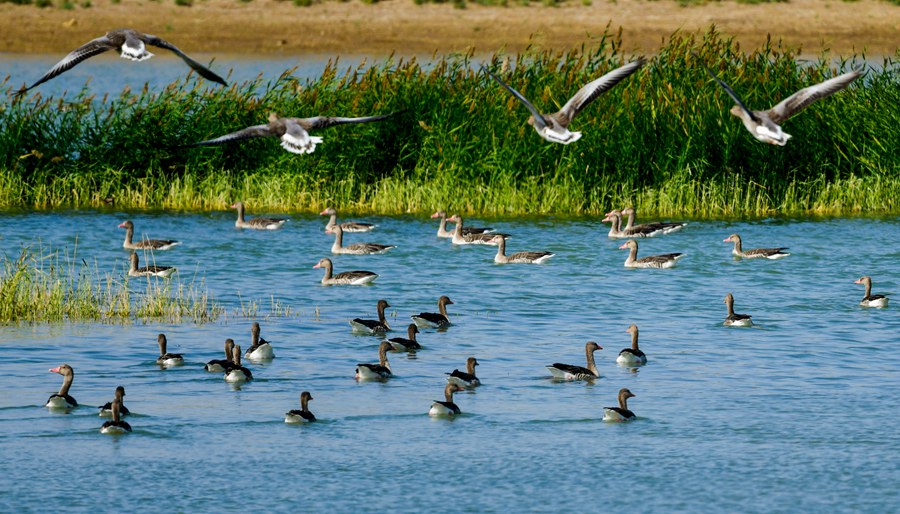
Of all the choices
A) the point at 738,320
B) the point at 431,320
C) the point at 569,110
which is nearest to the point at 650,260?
the point at 738,320

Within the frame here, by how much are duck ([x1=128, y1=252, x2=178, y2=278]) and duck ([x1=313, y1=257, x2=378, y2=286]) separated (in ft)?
9.06

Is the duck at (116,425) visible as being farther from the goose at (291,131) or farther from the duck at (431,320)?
the duck at (431,320)

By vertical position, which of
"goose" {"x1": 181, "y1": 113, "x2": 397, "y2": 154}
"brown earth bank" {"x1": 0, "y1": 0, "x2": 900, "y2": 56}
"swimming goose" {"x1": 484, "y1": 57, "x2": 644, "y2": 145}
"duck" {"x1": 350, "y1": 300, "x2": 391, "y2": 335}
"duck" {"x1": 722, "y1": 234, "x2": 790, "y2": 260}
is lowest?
"duck" {"x1": 350, "y1": 300, "x2": 391, "y2": 335}

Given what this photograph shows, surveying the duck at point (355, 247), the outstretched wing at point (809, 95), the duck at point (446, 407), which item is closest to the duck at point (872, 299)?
the outstretched wing at point (809, 95)

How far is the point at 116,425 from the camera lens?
58.2ft

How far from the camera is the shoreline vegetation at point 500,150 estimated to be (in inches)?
1395

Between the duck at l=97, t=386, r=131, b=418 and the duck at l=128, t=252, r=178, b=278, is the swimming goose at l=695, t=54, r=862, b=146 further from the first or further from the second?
the duck at l=128, t=252, r=178, b=278

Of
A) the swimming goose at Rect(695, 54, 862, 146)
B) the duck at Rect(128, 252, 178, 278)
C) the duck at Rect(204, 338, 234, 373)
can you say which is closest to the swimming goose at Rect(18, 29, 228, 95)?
the duck at Rect(204, 338, 234, 373)

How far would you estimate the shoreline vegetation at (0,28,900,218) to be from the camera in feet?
116

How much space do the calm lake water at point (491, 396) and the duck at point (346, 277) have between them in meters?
0.23

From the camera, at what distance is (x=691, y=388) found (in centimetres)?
2062

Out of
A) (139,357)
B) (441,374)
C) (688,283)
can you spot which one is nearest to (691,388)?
(441,374)

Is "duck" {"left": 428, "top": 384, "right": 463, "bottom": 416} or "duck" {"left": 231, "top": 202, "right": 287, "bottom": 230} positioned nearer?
"duck" {"left": 428, "top": 384, "right": 463, "bottom": 416}

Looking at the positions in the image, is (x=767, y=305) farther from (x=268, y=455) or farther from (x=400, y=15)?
(x=400, y=15)
